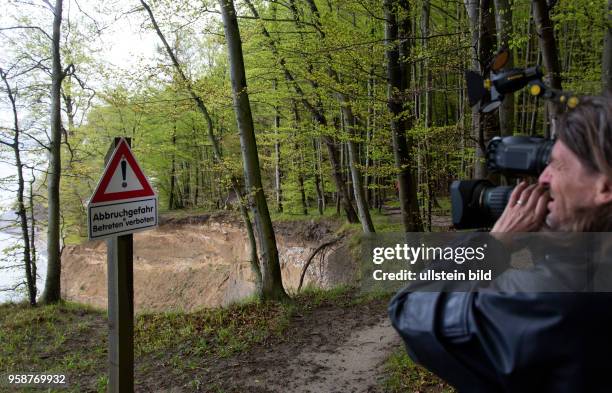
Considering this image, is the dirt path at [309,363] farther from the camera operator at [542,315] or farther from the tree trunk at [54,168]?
the tree trunk at [54,168]

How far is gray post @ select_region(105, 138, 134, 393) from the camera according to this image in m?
2.73

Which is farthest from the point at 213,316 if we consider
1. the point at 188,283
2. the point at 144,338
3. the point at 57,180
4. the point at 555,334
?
the point at 188,283

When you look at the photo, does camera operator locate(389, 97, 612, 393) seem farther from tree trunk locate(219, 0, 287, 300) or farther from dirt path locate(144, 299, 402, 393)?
tree trunk locate(219, 0, 287, 300)

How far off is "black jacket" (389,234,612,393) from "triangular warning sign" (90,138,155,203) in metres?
2.53

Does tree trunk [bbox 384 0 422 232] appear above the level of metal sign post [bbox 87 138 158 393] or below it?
above

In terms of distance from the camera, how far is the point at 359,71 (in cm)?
634

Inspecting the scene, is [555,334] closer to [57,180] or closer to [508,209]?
[508,209]

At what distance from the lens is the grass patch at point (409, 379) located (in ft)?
12.5

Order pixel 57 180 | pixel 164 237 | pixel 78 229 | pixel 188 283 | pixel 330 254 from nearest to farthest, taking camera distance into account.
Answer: pixel 57 180 → pixel 330 254 → pixel 78 229 → pixel 188 283 → pixel 164 237

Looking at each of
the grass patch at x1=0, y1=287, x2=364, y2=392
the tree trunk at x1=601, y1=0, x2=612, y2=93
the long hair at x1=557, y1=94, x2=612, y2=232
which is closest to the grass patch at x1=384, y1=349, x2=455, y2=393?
the grass patch at x1=0, y1=287, x2=364, y2=392

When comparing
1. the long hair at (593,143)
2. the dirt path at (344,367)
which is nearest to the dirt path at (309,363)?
the dirt path at (344,367)

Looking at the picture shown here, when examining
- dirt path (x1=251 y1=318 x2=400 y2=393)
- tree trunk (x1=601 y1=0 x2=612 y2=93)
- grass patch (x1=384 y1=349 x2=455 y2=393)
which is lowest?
dirt path (x1=251 y1=318 x2=400 y2=393)

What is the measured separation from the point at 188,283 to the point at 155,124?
8.40m

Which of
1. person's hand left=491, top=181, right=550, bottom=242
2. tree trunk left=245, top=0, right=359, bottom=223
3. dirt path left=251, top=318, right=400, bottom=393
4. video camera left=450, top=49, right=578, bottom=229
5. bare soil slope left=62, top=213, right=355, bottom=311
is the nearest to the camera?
person's hand left=491, top=181, right=550, bottom=242
